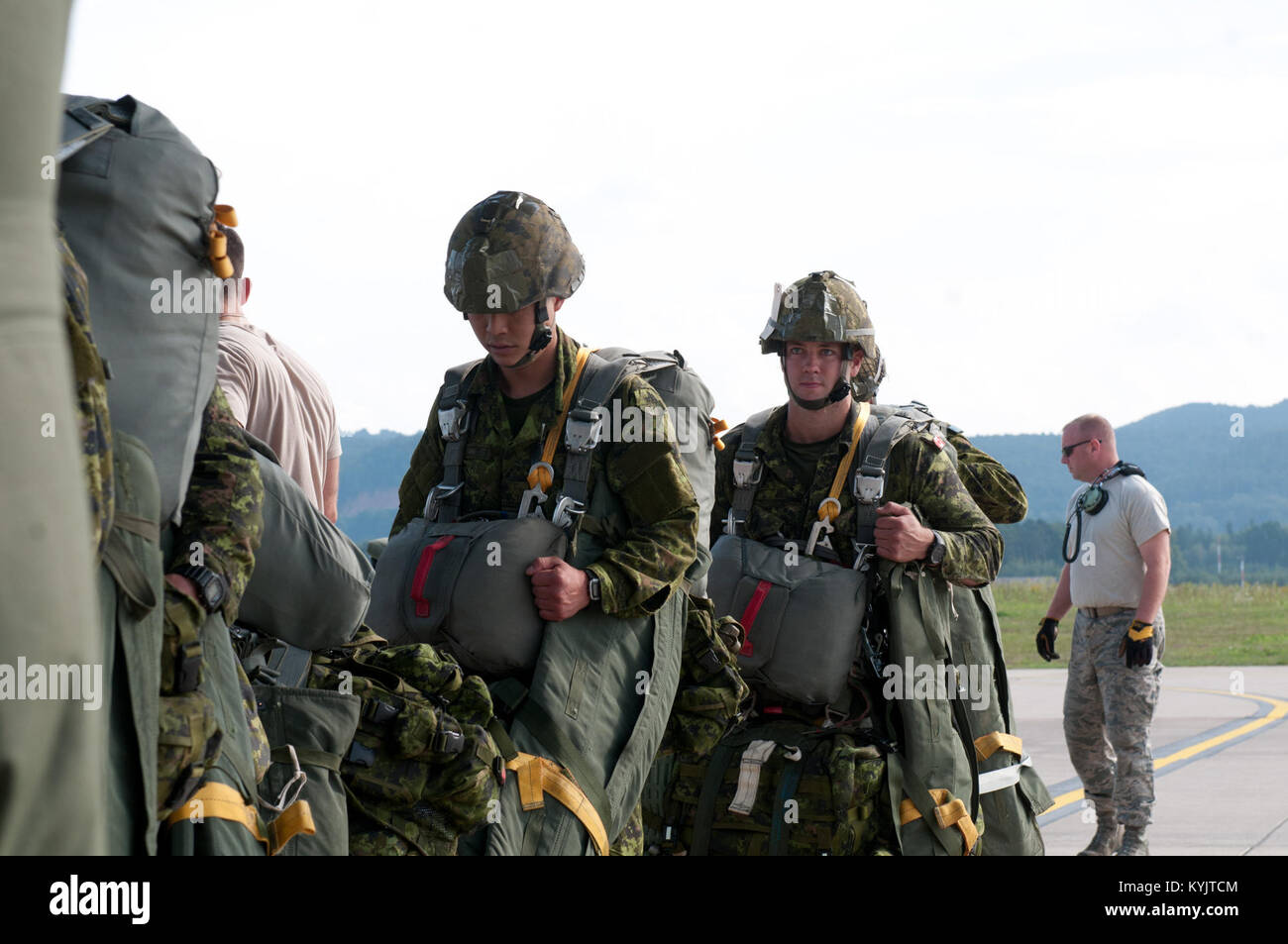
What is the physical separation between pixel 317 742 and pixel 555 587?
3.37ft

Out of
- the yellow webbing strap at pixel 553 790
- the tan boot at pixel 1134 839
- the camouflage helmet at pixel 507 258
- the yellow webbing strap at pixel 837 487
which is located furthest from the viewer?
the tan boot at pixel 1134 839

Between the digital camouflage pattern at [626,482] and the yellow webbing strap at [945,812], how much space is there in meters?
1.39

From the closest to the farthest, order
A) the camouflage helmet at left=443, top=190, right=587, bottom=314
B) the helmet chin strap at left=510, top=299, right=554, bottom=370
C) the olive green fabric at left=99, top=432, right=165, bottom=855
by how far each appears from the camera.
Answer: the olive green fabric at left=99, top=432, right=165, bottom=855, the camouflage helmet at left=443, top=190, right=587, bottom=314, the helmet chin strap at left=510, top=299, right=554, bottom=370

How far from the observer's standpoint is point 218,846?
248 centimetres

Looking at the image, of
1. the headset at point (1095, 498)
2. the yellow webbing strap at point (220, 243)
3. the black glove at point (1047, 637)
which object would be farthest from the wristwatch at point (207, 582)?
the black glove at point (1047, 637)

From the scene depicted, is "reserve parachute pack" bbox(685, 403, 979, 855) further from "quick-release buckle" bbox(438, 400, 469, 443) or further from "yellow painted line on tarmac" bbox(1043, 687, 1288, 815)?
"yellow painted line on tarmac" bbox(1043, 687, 1288, 815)

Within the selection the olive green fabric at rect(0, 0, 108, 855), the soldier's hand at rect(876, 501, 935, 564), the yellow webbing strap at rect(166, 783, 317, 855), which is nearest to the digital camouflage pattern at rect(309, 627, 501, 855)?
the yellow webbing strap at rect(166, 783, 317, 855)

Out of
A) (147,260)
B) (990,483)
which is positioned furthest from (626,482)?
(990,483)

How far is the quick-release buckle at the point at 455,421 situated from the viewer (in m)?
4.38

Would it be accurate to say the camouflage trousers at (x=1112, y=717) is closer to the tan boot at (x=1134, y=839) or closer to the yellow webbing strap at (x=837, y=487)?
the tan boot at (x=1134, y=839)

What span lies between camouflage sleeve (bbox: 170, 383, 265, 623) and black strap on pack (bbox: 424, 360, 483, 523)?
164cm

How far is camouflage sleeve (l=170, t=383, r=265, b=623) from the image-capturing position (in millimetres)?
2520
